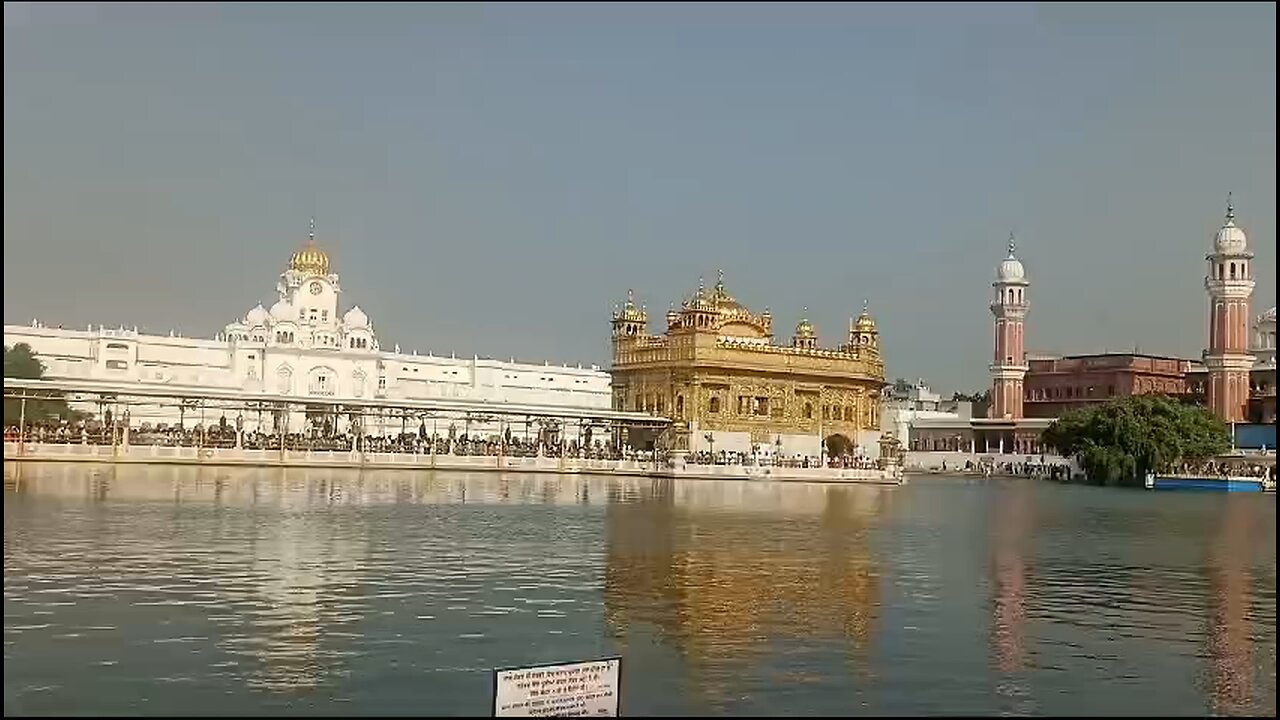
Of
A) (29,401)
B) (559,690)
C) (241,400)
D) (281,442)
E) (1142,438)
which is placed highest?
(241,400)

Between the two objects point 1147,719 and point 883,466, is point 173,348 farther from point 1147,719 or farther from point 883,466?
point 1147,719

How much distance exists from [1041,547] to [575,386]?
2389 inches

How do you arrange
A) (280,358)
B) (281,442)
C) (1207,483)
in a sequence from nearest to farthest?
1. (281,442)
2. (1207,483)
3. (280,358)

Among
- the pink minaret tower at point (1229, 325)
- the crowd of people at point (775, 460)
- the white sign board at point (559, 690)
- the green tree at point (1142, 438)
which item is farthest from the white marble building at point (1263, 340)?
the white sign board at point (559, 690)

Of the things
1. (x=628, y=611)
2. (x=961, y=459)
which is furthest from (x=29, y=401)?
(x=961, y=459)

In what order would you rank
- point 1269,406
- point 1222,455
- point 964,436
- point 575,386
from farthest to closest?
point 964,436 < point 575,386 < point 1269,406 < point 1222,455

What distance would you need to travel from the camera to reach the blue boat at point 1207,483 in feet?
146

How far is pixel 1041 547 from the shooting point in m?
20.3

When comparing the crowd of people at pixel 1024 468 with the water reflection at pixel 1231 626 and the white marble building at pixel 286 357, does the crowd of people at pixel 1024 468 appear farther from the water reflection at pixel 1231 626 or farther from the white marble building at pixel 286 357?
the water reflection at pixel 1231 626

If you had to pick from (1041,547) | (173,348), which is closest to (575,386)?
(173,348)

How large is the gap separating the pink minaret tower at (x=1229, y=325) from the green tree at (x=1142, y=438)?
13.4 m

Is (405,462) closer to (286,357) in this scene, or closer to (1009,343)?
(286,357)

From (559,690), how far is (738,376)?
47.2 metres

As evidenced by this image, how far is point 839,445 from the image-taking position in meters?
57.2
